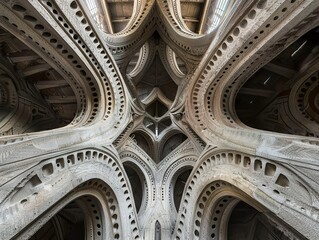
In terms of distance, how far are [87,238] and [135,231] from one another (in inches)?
34.3

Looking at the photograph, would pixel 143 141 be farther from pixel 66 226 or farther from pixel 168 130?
pixel 66 226

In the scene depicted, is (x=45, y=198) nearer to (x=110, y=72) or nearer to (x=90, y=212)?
(x=90, y=212)

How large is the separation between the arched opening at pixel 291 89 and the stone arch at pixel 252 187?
2437 millimetres

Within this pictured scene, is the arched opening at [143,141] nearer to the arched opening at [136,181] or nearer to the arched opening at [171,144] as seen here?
the arched opening at [171,144]

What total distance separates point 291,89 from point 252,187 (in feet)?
10.7

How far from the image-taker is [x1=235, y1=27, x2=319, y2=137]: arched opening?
431 cm

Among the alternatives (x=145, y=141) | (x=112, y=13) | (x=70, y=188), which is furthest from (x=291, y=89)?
(x=112, y=13)

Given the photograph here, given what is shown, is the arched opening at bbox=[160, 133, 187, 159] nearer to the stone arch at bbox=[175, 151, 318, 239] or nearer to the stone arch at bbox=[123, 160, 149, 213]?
the stone arch at bbox=[123, 160, 149, 213]

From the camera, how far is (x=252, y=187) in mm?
2670

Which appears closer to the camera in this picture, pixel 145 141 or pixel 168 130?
pixel 168 130

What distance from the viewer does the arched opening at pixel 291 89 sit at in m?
4.31

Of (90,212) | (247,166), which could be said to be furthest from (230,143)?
(90,212)

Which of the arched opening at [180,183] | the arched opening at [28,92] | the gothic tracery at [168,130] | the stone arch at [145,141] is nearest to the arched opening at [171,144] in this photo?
the stone arch at [145,141]

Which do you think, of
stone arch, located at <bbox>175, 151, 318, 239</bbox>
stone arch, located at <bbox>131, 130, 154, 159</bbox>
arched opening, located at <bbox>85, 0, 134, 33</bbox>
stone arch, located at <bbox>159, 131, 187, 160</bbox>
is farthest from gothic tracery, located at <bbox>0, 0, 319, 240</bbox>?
arched opening, located at <bbox>85, 0, 134, 33</bbox>
